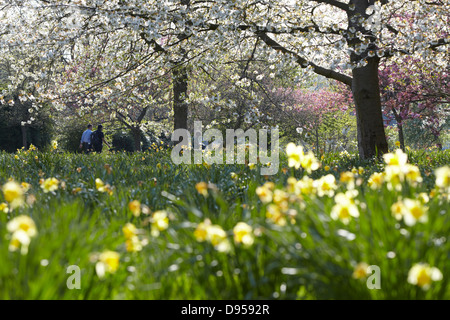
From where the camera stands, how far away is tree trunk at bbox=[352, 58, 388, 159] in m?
8.11

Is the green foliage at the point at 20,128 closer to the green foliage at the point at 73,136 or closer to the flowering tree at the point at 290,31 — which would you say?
the green foliage at the point at 73,136

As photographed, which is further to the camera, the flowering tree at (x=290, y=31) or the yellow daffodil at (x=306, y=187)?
the flowering tree at (x=290, y=31)

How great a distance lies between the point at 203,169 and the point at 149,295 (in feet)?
12.0

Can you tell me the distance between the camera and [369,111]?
810 cm

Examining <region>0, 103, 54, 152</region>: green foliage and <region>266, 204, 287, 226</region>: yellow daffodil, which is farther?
<region>0, 103, 54, 152</region>: green foliage

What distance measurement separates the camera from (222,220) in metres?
2.32

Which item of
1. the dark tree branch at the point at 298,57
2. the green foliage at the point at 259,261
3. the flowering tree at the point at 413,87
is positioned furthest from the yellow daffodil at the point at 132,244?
the flowering tree at the point at 413,87

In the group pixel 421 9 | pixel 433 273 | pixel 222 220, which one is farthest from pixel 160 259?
pixel 421 9

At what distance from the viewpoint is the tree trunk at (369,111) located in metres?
8.11

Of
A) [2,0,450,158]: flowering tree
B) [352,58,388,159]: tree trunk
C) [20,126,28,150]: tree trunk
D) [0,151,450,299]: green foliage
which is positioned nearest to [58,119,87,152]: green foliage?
[20,126,28,150]: tree trunk

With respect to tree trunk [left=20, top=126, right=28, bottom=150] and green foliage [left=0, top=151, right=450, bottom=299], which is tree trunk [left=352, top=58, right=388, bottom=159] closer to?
green foliage [left=0, top=151, right=450, bottom=299]
